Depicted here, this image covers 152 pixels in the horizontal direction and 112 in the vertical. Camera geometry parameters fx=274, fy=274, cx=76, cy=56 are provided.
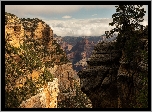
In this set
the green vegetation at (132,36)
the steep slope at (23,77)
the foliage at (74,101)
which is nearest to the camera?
the green vegetation at (132,36)

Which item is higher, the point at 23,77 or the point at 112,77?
the point at 112,77

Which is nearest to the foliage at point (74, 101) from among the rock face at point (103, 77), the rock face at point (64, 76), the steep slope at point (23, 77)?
the steep slope at point (23, 77)

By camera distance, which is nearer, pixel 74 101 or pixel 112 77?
pixel 112 77

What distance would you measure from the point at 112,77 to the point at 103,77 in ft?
2.48

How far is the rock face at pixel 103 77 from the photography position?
63.0 ft

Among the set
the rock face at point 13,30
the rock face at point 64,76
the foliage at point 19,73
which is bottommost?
the rock face at point 64,76

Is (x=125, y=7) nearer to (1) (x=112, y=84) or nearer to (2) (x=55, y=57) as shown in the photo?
(1) (x=112, y=84)

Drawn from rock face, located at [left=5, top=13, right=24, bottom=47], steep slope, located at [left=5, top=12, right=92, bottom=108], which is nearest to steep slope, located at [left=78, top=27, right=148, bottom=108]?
steep slope, located at [left=5, top=12, right=92, bottom=108]

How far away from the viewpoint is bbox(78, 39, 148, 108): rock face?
1725 cm

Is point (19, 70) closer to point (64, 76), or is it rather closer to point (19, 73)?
point (19, 73)

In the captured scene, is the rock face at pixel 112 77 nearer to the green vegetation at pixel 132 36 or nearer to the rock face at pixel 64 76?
the green vegetation at pixel 132 36

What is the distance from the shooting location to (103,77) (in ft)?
64.1

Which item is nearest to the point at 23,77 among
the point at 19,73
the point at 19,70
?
the point at 19,73

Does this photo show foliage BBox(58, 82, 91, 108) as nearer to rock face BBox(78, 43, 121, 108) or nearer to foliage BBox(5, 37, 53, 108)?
foliage BBox(5, 37, 53, 108)
